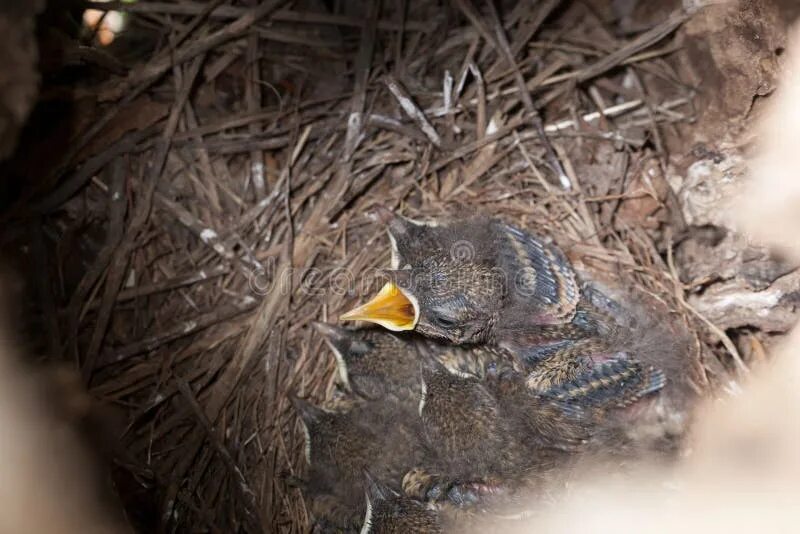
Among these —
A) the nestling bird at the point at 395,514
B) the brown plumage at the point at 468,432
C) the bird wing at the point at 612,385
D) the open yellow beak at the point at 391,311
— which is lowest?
the nestling bird at the point at 395,514

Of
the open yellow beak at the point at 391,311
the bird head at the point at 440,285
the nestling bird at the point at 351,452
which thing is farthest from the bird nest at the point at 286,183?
the open yellow beak at the point at 391,311

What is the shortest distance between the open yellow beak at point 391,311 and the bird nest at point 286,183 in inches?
13.0

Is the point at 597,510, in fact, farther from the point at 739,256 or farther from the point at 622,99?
the point at 622,99

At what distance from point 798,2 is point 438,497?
4.21 ft

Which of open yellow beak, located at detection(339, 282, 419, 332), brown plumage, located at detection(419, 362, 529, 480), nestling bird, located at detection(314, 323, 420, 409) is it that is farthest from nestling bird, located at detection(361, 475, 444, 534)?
open yellow beak, located at detection(339, 282, 419, 332)

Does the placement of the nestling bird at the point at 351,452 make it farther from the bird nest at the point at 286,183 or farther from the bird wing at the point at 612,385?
the bird wing at the point at 612,385

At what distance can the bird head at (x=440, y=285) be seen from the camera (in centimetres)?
148

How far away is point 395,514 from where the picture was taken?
57.6 inches

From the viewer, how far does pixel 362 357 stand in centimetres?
172

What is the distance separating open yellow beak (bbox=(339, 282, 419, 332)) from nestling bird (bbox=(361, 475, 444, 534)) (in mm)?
372

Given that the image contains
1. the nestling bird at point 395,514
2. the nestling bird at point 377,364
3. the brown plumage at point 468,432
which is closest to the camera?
the nestling bird at point 395,514

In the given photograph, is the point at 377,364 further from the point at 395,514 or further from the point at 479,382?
the point at 395,514

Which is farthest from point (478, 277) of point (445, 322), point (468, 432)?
point (468, 432)

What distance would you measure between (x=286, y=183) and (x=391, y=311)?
567 mm
